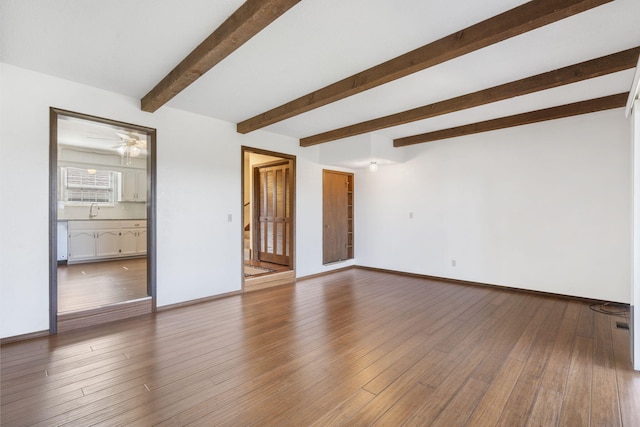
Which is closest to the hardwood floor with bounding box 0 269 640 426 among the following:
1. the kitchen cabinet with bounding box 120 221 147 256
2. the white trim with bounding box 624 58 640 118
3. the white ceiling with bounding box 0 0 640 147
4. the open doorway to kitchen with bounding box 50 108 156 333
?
the open doorway to kitchen with bounding box 50 108 156 333

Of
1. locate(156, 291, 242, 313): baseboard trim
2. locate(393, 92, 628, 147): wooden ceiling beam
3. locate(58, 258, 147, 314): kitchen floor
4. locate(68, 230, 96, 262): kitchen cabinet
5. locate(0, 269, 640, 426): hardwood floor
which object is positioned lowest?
locate(0, 269, 640, 426): hardwood floor

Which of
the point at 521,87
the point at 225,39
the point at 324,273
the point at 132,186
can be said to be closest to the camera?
the point at 225,39

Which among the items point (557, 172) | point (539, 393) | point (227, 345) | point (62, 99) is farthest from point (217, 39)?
point (557, 172)

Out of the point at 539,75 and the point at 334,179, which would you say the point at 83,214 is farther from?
the point at 539,75

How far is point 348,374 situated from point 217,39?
2774 mm

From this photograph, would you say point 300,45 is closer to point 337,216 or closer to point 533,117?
point 533,117

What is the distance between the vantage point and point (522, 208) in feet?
15.7

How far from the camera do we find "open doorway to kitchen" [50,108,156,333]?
11.4 feet

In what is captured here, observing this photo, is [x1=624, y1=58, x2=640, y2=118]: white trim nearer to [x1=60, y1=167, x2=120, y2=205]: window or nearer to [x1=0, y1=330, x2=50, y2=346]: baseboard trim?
[x1=0, y1=330, x2=50, y2=346]: baseboard trim

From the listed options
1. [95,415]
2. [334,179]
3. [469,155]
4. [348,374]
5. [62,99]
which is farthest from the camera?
[334,179]

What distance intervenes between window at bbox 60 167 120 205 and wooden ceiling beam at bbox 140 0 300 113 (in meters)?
5.89

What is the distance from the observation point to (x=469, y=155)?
5.30m

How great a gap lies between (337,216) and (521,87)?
13.9 ft

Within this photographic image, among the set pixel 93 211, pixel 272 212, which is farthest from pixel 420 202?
pixel 93 211
